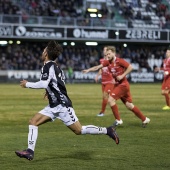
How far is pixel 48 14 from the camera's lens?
51.6 metres

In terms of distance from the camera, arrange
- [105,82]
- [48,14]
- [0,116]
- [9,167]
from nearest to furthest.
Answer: [9,167] → [0,116] → [105,82] → [48,14]

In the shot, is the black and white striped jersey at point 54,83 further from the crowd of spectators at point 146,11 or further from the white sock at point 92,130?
the crowd of spectators at point 146,11

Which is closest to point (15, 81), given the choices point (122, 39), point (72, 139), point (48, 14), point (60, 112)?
point (48, 14)

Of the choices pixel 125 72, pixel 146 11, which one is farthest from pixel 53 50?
pixel 146 11

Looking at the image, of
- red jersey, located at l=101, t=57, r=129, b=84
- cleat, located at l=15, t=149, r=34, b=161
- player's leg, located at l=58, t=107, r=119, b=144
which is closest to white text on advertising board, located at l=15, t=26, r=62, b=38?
red jersey, located at l=101, t=57, r=129, b=84

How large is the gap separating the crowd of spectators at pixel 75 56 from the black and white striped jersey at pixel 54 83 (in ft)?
129

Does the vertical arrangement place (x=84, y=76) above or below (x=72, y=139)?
below

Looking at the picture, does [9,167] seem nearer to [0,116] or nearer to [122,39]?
[0,116]

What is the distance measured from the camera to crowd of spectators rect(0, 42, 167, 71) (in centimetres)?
5000

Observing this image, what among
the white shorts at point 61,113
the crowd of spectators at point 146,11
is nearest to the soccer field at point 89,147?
the white shorts at point 61,113

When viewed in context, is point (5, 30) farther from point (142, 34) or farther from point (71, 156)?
point (71, 156)

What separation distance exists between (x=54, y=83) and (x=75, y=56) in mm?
44079

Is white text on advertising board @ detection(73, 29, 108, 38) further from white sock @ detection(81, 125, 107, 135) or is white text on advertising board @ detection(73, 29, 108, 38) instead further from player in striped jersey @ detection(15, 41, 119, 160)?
player in striped jersey @ detection(15, 41, 119, 160)

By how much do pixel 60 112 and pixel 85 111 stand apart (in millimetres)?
10708
